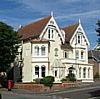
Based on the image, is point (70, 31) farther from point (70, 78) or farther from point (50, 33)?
point (70, 78)

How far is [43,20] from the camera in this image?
2474 inches

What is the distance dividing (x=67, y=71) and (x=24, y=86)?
13554 mm

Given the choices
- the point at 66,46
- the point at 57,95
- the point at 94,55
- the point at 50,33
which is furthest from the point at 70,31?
the point at 57,95

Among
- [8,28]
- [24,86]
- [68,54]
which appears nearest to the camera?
[24,86]

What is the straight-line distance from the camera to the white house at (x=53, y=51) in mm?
59938

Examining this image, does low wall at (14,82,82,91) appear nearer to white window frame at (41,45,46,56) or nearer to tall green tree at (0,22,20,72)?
tall green tree at (0,22,20,72)

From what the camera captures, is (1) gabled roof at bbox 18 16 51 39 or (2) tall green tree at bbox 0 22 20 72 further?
(1) gabled roof at bbox 18 16 51 39

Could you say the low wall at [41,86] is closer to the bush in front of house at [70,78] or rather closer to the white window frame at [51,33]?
the bush in front of house at [70,78]

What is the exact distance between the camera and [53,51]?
61.7m

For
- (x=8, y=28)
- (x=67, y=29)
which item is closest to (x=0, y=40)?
(x=8, y=28)

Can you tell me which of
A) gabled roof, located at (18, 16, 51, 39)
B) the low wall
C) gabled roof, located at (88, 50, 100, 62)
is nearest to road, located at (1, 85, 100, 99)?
the low wall

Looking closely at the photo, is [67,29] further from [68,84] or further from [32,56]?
[68,84]

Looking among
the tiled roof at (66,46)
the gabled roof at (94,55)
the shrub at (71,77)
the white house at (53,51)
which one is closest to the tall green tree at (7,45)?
the white house at (53,51)

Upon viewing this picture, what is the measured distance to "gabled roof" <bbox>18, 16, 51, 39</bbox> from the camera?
60.5 meters
